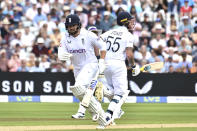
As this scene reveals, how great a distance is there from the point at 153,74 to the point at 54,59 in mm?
2723

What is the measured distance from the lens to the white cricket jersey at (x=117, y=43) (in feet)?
31.0

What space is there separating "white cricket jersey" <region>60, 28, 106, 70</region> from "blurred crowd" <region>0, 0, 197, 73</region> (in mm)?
7409

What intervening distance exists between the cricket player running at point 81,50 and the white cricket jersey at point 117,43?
1.74ft

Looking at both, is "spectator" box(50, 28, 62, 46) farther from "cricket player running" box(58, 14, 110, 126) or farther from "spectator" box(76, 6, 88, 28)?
"cricket player running" box(58, 14, 110, 126)

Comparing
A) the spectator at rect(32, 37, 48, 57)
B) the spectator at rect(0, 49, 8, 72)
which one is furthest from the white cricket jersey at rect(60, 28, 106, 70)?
the spectator at rect(32, 37, 48, 57)

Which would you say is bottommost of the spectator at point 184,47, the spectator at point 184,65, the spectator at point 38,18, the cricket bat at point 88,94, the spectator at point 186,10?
the spectator at point 184,65

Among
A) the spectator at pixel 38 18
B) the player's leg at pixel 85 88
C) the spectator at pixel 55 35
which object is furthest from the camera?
the spectator at pixel 38 18

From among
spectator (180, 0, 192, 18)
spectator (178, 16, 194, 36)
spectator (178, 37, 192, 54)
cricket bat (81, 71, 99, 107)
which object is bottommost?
spectator (178, 37, 192, 54)

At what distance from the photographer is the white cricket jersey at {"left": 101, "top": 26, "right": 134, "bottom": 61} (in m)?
9.44

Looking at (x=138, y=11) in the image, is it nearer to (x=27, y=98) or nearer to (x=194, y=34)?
(x=194, y=34)

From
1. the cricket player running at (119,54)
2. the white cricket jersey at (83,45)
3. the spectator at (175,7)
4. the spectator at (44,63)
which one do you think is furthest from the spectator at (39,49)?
the white cricket jersey at (83,45)

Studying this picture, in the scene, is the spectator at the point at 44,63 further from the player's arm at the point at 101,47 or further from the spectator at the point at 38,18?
the player's arm at the point at 101,47

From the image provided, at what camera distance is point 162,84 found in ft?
53.0

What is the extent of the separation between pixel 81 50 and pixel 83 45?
0.09 m
